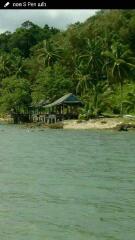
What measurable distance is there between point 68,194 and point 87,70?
2273 inches

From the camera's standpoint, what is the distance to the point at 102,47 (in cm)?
7619

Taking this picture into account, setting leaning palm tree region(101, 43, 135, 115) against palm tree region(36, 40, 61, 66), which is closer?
leaning palm tree region(101, 43, 135, 115)

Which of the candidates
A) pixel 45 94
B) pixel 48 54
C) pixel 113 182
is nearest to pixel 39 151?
pixel 113 182

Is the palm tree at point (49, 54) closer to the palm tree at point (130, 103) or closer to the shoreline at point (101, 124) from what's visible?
the palm tree at point (130, 103)

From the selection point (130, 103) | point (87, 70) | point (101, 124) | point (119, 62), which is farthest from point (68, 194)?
point (87, 70)

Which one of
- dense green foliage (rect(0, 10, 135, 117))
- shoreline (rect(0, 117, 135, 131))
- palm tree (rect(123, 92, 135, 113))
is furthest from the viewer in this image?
dense green foliage (rect(0, 10, 135, 117))

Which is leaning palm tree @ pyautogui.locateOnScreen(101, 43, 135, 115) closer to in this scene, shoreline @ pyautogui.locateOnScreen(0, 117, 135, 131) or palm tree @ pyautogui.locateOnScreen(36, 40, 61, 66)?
shoreline @ pyautogui.locateOnScreen(0, 117, 135, 131)

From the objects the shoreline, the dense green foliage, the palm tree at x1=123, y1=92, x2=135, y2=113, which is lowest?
the shoreline

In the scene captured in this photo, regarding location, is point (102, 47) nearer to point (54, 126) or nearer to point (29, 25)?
point (54, 126)

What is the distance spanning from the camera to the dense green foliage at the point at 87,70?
221ft

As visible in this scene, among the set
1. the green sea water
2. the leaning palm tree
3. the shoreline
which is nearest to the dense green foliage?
the leaning palm tree

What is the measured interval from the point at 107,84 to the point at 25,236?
6430 cm

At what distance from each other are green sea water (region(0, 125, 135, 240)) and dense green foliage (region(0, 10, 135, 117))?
31.6 metres

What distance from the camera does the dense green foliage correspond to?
2648 inches
